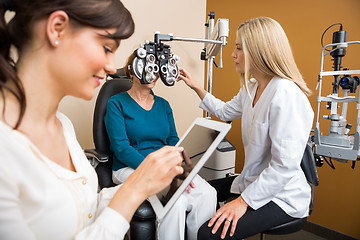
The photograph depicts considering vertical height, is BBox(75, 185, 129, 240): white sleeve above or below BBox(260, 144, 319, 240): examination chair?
above

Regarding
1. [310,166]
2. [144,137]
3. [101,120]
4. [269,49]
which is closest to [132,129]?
[144,137]

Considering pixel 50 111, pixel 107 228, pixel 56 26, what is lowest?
pixel 107 228

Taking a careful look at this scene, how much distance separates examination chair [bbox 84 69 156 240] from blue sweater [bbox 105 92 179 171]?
0.23ft

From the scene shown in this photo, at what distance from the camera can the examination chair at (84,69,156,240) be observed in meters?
0.81

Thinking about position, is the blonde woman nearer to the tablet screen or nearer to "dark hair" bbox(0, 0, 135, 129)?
the tablet screen

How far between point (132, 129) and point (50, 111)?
26.2 inches

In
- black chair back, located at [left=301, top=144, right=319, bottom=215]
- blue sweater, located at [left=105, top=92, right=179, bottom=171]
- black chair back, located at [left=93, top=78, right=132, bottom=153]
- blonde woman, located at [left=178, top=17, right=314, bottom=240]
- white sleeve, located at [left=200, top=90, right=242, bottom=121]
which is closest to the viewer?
blonde woman, located at [left=178, top=17, right=314, bottom=240]

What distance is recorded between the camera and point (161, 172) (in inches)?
23.4

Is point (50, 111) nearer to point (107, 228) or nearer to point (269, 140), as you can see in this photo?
point (107, 228)

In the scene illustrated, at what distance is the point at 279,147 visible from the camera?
944mm

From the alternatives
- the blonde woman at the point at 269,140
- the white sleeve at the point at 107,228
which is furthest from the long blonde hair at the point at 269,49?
the white sleeve at the point at 107,228

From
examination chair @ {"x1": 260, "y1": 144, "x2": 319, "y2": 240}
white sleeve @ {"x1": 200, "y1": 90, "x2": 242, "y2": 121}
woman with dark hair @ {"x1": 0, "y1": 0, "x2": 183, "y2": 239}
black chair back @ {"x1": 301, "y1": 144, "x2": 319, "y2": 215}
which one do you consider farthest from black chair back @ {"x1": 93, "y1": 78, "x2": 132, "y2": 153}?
black chair back @ {"x1": 301, "y1": 144, "x2": 319, "y2": 215}

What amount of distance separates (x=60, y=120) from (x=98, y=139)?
566mm

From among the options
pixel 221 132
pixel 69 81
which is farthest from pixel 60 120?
pixel 221 132
